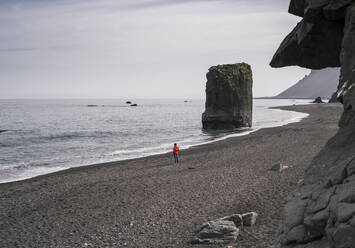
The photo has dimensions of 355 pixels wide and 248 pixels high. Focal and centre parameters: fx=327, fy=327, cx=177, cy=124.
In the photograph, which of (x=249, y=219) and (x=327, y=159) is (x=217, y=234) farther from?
(x=327, y=159)

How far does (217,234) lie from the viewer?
43.0ft

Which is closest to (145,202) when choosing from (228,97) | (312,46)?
(312,46)

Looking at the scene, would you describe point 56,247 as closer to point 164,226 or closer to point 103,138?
point 164,226

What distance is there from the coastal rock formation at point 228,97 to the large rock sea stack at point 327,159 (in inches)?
2025

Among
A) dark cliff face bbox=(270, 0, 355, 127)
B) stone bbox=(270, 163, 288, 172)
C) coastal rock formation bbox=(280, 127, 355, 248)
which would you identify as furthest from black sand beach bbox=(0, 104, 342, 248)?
dark cliff face bbox=(270, 0, 355, 127)

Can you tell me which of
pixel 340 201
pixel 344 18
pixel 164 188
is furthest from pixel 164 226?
pixel 344 18

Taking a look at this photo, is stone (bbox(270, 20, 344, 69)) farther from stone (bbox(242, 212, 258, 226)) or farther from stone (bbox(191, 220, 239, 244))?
stone (bbox(191, 220, 239, 244))

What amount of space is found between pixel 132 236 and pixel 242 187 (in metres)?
8.51

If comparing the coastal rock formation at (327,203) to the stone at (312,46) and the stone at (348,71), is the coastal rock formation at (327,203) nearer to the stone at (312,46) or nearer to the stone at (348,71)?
the stone at (348,71)

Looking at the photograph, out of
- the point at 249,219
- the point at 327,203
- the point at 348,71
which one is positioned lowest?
the point at 249,219

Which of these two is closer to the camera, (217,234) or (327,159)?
(327,159)

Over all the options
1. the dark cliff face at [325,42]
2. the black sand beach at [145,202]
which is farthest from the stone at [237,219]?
the dark cliff face at [325,42]

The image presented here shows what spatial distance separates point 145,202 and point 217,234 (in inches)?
272

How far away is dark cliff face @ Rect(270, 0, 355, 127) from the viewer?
9.98 m
